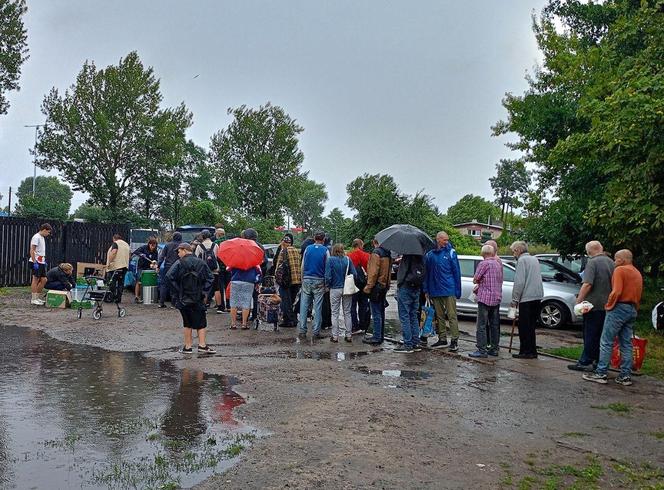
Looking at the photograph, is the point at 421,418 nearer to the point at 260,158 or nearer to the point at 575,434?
the point at 575,434

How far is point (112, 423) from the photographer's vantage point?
590 centimetres

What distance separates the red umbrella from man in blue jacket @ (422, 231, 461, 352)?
3.24m

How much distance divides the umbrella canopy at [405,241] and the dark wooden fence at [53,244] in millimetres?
12585

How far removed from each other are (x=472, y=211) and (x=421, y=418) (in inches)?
3877

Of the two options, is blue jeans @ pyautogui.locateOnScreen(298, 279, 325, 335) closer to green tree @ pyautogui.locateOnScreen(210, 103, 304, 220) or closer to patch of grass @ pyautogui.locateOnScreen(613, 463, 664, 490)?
patch of grass @ pyautogui.locateOnScreen(613, 463, 664, 490)

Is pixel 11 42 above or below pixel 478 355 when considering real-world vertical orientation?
above

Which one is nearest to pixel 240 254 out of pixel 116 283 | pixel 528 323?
pixel 116 283

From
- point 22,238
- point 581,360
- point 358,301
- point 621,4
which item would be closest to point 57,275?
point 22,238

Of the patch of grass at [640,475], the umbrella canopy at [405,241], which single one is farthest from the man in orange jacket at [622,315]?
the patch of grass at [640,475]

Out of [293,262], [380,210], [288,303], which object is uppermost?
[380,210]

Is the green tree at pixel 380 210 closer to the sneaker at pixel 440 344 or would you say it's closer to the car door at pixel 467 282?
the car door at pixel 467 282

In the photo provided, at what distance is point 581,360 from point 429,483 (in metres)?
5.66

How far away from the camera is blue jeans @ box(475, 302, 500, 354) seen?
1020cm

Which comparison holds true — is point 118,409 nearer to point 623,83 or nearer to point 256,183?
point 623,83
